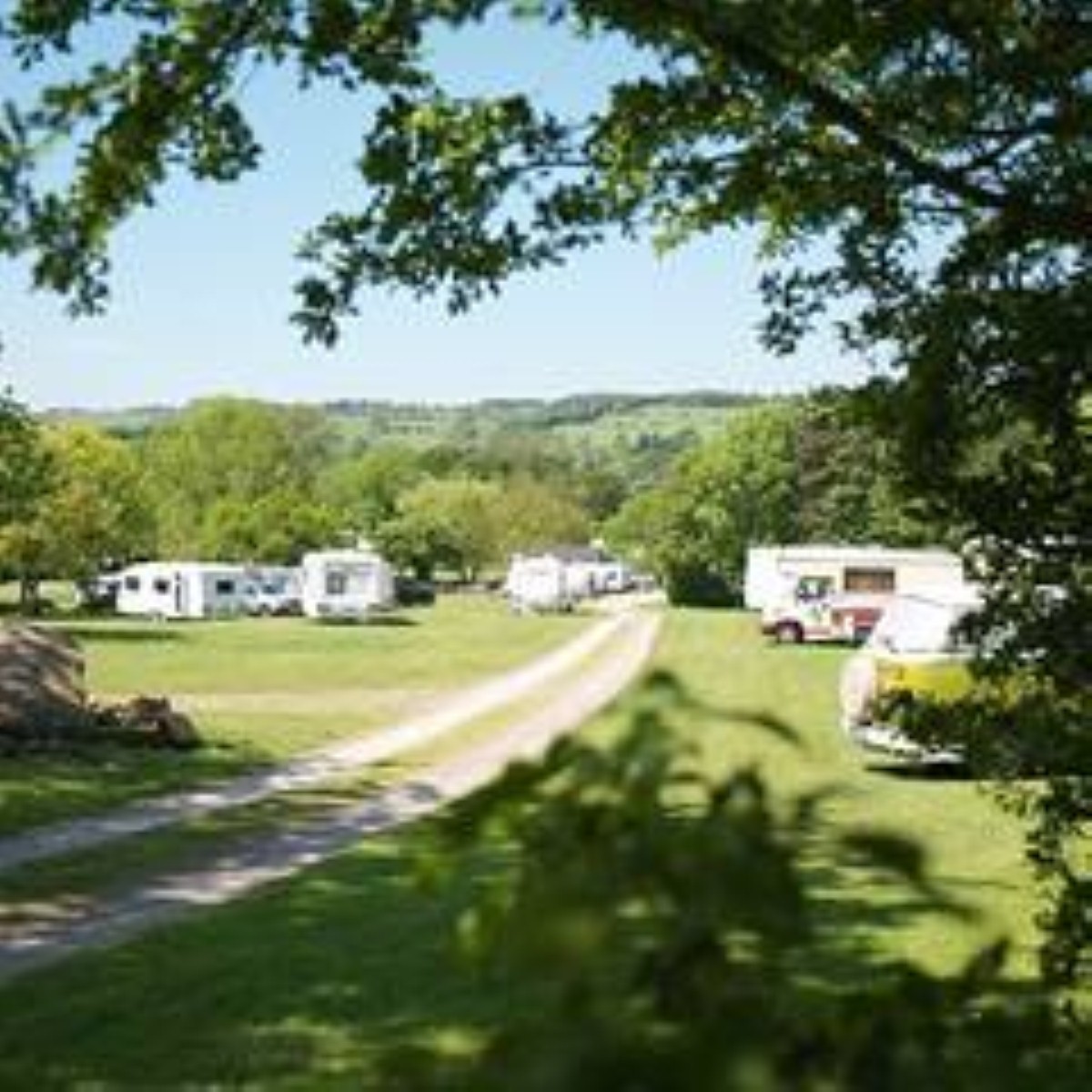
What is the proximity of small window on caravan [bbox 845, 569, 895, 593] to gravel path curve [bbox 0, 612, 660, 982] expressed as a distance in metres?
40.1

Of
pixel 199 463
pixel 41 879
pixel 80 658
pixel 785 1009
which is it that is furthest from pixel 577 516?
pixel 785 1009

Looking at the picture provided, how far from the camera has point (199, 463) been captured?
128 meters

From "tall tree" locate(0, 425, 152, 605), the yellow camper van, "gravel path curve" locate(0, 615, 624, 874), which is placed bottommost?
"gravel path curve" locate(0, 615, 624, 874)

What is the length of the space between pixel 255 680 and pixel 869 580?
31895mm

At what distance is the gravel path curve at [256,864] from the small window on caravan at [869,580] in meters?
40.1

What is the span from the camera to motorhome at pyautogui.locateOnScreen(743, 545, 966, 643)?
63375 millimetres

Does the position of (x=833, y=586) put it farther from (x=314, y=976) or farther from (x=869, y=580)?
(x=314, y=976)

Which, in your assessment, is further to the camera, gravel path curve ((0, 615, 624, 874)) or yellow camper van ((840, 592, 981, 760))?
yellow camper van ((840, 592, 981, 760))

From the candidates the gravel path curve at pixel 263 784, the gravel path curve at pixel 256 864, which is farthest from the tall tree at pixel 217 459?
the gravel path curve at pixel 256 864

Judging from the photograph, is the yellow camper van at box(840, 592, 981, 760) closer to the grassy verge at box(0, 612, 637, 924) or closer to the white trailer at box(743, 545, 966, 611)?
the grassy verge at box(0, 612, 637, 924)

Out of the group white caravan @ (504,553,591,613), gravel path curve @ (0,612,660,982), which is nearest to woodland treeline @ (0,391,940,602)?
white caravan @ (504,553,591,613)

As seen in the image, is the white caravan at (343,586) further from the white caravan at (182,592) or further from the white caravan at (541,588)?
the white caravan at (541,588)

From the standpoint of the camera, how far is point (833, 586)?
231 ft

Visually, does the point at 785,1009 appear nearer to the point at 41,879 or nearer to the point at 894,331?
the point at 894,331
